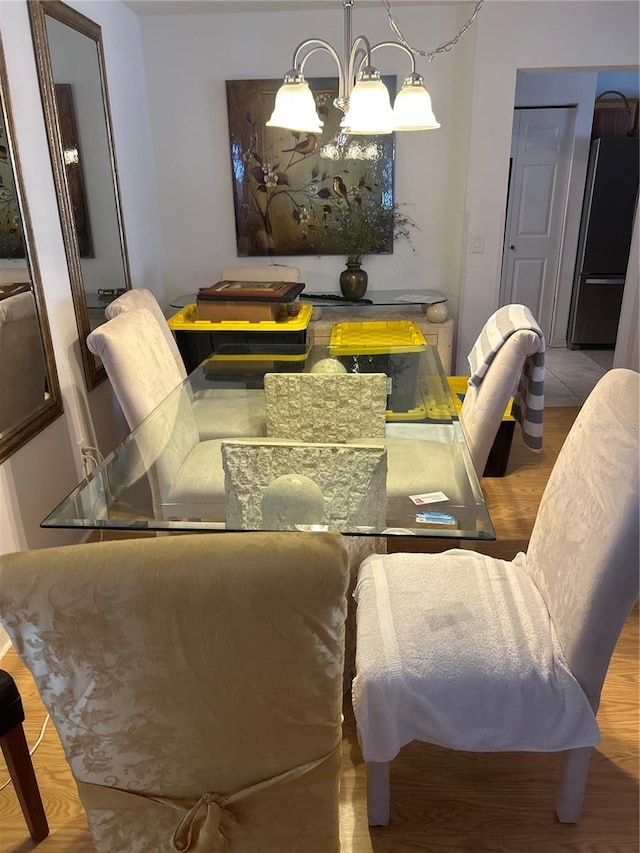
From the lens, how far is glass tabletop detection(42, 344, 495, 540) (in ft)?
4.85

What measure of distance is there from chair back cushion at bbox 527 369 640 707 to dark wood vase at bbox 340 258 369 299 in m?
2.30

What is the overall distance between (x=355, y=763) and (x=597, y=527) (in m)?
0.89

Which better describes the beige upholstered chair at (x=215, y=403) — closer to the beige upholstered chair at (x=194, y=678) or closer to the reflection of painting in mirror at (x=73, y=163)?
the reflection of painting in mirror at (x=73, y=163)

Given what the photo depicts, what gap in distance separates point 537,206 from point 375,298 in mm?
2128

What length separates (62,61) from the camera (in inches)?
93.7

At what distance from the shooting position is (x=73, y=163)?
2.49 metres

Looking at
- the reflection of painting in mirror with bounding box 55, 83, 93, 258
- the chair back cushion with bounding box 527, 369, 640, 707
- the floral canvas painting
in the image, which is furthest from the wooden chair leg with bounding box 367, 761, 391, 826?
the floral canvas painting

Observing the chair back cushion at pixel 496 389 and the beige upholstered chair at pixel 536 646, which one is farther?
the chair back cushion at pixel 496 389

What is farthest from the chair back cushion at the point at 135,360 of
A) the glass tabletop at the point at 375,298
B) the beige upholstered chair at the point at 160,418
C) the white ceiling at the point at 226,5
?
the white ceiling at the point at 226,5

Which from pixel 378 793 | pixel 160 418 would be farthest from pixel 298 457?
pixel 378 793

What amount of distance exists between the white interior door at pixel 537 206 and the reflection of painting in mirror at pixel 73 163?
3421 mm

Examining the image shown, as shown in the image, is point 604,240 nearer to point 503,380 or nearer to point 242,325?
point 242,325

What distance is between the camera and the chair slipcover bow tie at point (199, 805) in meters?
0.99

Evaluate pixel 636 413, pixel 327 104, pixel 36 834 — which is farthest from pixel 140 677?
pixel 327 104
